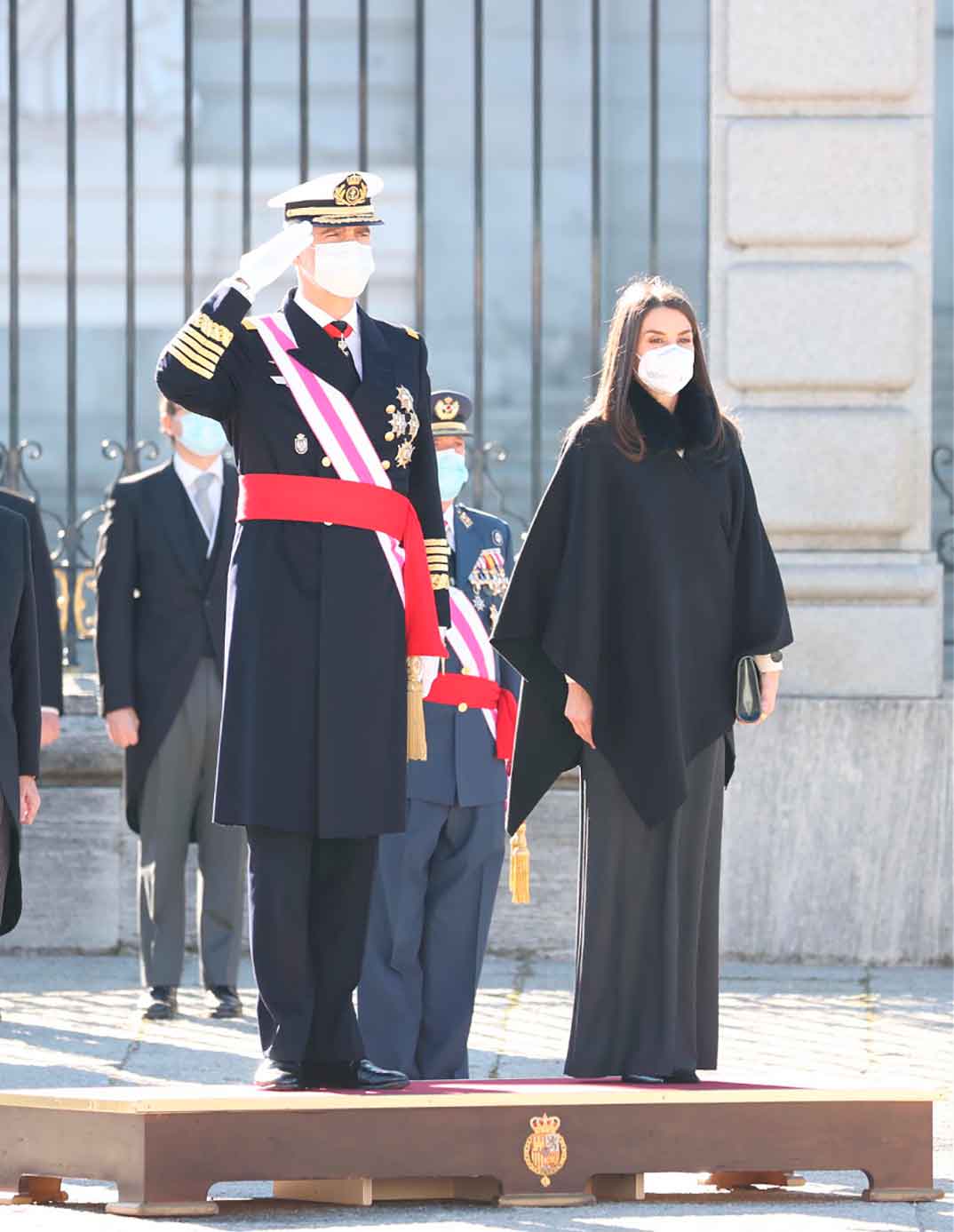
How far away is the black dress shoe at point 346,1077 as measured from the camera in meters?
5.11

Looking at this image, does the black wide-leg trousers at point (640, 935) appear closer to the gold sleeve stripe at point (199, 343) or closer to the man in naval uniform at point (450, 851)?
the man in naval uniform at point (450, 851)

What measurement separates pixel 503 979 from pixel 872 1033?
4.55 feet

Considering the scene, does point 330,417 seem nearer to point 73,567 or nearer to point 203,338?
point 203,338

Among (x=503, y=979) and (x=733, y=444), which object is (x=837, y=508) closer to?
(x=503, y=979)

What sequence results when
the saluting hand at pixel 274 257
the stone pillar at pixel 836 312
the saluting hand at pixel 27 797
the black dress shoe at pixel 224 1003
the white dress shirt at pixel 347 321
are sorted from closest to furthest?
the saluting hand at pixel 274 257 < the white dress shirt at pixel 347 321 < the saluting hand at pixel 27 797 < the black dress shoe at pixel 224 1003 < the stone pillar at pixel 836 312

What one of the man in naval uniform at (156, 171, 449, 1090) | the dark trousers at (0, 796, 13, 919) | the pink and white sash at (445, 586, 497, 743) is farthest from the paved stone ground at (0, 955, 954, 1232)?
the pink and white sash at (445, 586, 497, 743)

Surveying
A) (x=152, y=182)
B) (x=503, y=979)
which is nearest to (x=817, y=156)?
(x=503, y=979)

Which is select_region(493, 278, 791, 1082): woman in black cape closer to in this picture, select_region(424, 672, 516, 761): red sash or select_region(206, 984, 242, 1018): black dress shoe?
select_region(424, 672, 516, 761): red sash

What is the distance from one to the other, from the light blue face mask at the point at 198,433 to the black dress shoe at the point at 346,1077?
2913 millimetres

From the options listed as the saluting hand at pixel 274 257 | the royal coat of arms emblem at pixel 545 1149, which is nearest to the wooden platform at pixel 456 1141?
the royal coat of arms emblem at pixel 545 1149

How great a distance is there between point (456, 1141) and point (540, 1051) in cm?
212

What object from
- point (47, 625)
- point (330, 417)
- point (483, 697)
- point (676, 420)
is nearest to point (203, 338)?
point (330, 417)

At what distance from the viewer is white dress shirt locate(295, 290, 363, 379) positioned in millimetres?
5172

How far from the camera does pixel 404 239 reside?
483 inches
